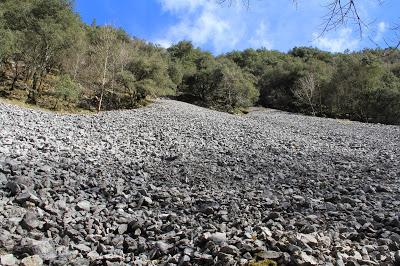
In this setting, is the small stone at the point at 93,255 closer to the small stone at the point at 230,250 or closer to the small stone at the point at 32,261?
the small stone at the point at 32,261

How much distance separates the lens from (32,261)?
4434 mm

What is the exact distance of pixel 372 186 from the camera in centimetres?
822

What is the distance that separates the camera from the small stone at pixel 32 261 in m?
4.39

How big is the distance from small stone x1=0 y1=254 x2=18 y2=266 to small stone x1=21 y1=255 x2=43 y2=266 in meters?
0.10

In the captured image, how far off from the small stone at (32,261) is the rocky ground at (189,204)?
1 cm

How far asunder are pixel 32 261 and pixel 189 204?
3.01 metres

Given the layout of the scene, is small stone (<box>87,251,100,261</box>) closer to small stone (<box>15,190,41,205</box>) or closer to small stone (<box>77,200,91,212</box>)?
small stone (<box>77,200,91,212</box>)

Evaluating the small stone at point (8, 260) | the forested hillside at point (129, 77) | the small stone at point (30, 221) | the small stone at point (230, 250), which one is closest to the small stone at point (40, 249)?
the small stone at point (8, 260)

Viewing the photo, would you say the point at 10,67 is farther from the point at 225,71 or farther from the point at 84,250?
the point at 84,250

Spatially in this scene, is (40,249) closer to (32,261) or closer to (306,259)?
(32,261)

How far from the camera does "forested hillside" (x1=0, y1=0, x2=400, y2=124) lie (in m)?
27.3

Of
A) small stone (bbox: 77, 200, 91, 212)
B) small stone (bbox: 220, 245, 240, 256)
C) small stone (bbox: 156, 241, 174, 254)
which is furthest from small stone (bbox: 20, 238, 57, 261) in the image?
small stone (bbox: 220, 245, 240, 256)

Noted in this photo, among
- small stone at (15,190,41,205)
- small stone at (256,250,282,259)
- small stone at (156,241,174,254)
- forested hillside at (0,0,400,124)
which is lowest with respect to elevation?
small stone at (15,190,41,205)

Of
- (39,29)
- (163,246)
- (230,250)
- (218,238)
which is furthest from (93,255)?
(39,29)
